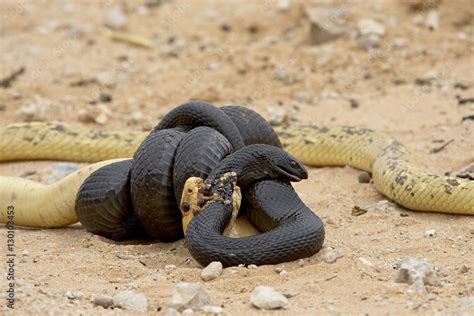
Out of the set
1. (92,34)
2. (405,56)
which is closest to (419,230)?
Answer: (405,56)

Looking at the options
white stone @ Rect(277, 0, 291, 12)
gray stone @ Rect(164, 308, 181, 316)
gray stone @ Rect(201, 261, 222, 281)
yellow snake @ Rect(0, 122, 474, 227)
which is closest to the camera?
gray stone @ Rect(164, 308, 181, 316)

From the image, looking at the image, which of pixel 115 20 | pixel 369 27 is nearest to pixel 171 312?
pixel 369 27

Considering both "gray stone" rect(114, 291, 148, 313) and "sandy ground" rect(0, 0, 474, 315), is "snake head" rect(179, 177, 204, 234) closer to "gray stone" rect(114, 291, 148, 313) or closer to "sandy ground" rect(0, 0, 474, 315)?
"sandy ground" rect(0, 0, 474, 315)

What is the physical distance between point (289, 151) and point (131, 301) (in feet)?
15.0

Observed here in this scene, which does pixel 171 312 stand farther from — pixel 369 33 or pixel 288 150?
pixel 369 33

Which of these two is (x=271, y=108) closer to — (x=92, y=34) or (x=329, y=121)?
(x=329, y=121)

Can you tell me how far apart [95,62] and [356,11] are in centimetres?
402

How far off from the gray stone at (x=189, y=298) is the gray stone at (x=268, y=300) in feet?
0.83

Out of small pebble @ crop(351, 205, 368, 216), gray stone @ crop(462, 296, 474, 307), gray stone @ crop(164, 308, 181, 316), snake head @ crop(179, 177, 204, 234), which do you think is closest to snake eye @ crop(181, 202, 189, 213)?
snake head @ crop(179, 177, 204, 234)

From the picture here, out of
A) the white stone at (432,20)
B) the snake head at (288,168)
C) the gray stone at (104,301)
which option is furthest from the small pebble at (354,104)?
the gray stone at (104,301)

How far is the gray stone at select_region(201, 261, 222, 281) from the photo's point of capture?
5688mm

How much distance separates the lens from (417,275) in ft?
17.5

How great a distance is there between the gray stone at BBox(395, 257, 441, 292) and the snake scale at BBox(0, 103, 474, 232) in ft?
6.41

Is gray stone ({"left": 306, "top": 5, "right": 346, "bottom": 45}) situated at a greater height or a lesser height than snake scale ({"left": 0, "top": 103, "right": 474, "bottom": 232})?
greater
